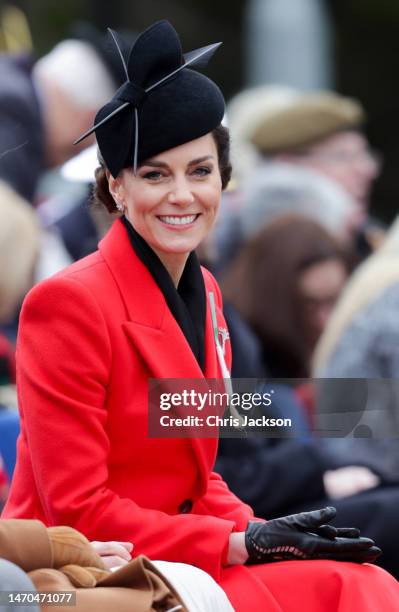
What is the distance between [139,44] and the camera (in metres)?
3.32

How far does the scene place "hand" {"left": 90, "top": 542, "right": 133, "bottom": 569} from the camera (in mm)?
3184

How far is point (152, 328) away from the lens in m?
3.40

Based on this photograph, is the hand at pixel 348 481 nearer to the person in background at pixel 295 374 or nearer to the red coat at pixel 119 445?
the person in background at pixel 295 374

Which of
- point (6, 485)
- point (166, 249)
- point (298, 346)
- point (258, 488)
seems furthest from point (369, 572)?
point (298, 346)

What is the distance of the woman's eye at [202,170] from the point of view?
3.41 meters

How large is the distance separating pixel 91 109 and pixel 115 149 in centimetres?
433

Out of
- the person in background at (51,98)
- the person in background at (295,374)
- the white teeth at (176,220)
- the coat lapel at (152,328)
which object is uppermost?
the white teeth at (176,220)

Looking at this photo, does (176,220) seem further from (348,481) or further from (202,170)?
(348,481)

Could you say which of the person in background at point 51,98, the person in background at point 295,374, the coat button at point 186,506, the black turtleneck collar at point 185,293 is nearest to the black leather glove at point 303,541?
the coat button at point 186,506

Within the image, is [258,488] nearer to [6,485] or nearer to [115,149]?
[6,485]

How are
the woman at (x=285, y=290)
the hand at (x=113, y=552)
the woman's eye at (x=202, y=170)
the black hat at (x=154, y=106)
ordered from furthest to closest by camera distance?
the woman at (x=285, y=290), the woman's eye at (x=202, y=170), the black hat at (x=154, y=106), the hand at (x=113, y=552)

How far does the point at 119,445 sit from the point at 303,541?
1.49 feet

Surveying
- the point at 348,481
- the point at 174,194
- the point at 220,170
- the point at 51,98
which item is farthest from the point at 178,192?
the point at 51,98

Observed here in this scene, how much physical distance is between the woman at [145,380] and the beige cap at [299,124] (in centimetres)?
524
